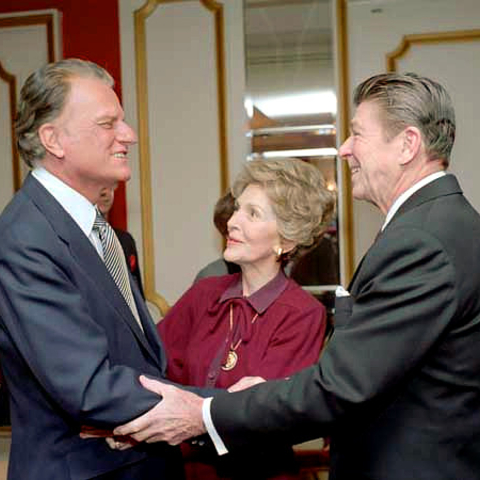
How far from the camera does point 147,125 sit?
13.2 ft

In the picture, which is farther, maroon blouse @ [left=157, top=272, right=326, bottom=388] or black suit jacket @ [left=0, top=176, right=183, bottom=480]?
maroon blouse @ [left=157, top=272, right=326, bottom=388]

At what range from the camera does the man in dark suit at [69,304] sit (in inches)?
56.4

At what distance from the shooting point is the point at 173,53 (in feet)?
13.2

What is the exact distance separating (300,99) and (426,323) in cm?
273

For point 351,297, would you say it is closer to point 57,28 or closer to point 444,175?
point 444,175

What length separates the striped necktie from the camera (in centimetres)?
167

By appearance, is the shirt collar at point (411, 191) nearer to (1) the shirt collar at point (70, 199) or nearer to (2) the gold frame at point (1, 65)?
(1) the shirt collar at point (70, 199)

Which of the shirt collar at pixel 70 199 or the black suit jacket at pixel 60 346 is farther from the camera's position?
the shirt collar at pixel 70 199

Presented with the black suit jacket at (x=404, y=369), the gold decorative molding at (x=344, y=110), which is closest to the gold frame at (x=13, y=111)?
the gold decorative molding at (x=344, y=110)

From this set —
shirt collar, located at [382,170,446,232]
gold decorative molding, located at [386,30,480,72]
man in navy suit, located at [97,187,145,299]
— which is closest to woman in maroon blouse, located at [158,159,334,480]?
shirt collar, located at [382,170,446,232]

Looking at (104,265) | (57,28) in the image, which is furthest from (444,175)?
(57,28)

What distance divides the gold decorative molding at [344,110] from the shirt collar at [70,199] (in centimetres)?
242

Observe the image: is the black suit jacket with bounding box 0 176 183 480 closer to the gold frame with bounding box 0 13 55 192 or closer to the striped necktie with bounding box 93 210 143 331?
the striped necktie with bounding box 93 210 143 331

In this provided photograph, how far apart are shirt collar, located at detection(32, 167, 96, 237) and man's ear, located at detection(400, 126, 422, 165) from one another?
72 cm
